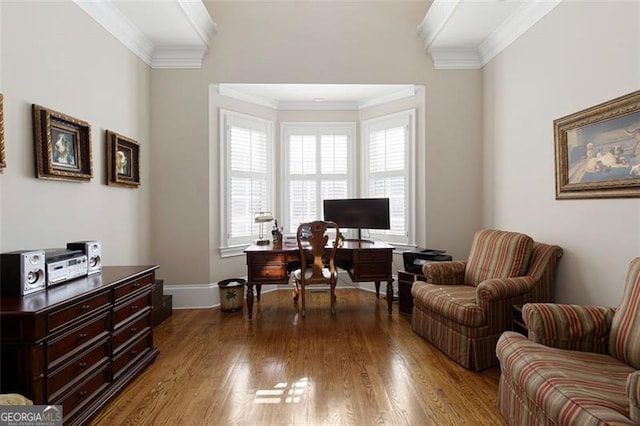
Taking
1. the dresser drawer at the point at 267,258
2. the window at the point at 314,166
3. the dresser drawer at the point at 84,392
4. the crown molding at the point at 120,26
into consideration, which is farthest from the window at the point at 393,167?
the dresser drawer at the point at 84,392

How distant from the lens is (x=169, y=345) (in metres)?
2.86

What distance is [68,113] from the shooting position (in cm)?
250

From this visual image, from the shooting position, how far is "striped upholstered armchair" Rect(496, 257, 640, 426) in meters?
1.25

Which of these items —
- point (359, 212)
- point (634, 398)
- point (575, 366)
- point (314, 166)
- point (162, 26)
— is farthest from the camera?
point (314, 166)

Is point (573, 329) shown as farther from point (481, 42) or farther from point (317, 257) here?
point (481, 42)

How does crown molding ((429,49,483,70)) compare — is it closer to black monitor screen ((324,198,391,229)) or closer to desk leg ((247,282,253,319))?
black monitor screen ((324,198,391,229))

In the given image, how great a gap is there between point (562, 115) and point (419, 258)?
1900mm

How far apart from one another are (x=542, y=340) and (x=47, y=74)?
376 cm

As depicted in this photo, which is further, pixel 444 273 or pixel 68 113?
pixel 444 273

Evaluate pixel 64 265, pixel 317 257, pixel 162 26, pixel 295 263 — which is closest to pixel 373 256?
pixel 317 257

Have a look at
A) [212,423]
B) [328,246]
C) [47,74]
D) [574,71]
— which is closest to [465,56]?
[574,71]

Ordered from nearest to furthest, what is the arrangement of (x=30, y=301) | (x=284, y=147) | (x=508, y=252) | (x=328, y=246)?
1. (x=30, y=301)
2. (x=508, y=252)
3. (x=328, y=246)
4. (x=284, y=147)

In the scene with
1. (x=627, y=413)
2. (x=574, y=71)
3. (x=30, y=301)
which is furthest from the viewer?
(x=574, y=71)

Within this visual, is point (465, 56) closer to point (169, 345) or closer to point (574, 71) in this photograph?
point (574, 71)
